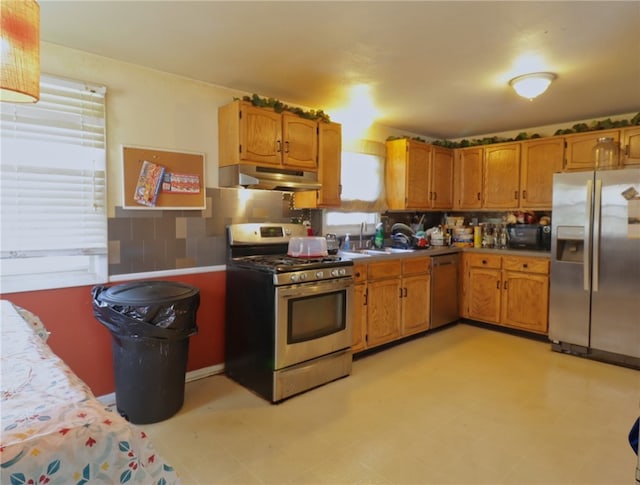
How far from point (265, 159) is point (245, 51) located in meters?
0.86

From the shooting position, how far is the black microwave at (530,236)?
451cm

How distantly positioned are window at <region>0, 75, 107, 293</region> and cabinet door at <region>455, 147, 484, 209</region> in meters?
4.05

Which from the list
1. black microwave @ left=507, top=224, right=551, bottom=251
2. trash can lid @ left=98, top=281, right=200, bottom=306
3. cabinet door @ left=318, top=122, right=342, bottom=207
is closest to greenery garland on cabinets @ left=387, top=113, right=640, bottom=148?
black microwave @ left=507, top=224, right=551, bottom=251

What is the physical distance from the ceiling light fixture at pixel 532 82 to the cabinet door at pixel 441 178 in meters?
1.81

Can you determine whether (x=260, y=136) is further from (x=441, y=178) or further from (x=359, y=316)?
(x=441, y=178)

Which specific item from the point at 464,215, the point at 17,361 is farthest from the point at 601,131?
the point at 17,361

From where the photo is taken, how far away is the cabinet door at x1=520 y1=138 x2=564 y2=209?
14.3 feet

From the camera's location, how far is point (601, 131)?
4039 millimetres

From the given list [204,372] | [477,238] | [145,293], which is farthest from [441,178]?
[145,293]

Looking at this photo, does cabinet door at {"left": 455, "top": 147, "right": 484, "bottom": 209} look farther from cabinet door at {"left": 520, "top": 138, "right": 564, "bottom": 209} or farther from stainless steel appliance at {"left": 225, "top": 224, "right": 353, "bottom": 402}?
stainless steel appliance at {"left": 225, "top": 224, "right": 353, "bottom": 402}

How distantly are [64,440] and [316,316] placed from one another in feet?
7.77

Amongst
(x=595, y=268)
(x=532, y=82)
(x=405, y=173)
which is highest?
(x=532, y=82)

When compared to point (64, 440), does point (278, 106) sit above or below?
above

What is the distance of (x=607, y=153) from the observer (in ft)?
12.9
